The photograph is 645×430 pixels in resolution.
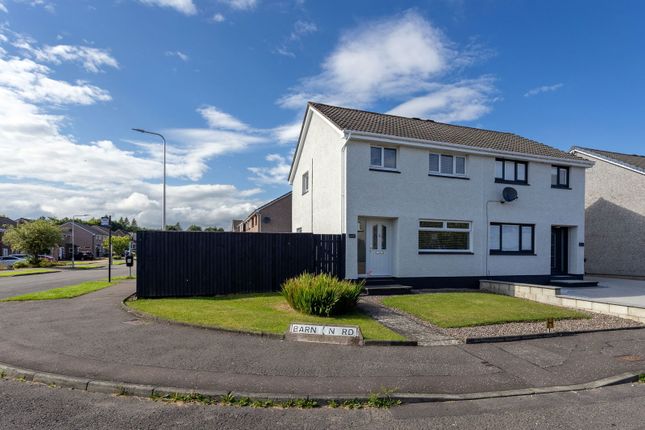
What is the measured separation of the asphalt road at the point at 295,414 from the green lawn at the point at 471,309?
3971 mm

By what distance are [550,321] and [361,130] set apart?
8275mm

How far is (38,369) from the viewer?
18.2ft

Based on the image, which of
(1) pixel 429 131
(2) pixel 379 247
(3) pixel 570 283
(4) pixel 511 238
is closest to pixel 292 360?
(2) pixel 379 247

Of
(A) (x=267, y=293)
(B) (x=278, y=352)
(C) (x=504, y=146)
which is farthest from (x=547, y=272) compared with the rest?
(B) (x=278, y=352)

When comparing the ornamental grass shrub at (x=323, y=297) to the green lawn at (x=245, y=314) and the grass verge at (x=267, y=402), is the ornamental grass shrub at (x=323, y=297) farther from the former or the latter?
the grass verge at (x=267, y=402)

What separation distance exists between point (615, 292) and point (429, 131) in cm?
932

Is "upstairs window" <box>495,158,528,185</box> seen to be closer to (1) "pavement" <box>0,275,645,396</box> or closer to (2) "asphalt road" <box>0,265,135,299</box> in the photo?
(1) "pavement" <box>0,275,645,396</box>

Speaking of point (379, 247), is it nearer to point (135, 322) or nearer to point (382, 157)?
→ point (382, 157)

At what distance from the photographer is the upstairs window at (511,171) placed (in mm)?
15555

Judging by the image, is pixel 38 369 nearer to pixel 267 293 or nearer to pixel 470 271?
pixel 267 293

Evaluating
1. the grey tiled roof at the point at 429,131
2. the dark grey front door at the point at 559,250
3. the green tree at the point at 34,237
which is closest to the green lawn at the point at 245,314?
the grey tiled roof at the point at 429,131

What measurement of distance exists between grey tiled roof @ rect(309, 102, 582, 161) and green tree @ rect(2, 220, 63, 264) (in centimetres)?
3406

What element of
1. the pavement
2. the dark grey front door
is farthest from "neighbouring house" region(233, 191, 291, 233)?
the pavement

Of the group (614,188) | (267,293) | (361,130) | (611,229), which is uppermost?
(361,130)
